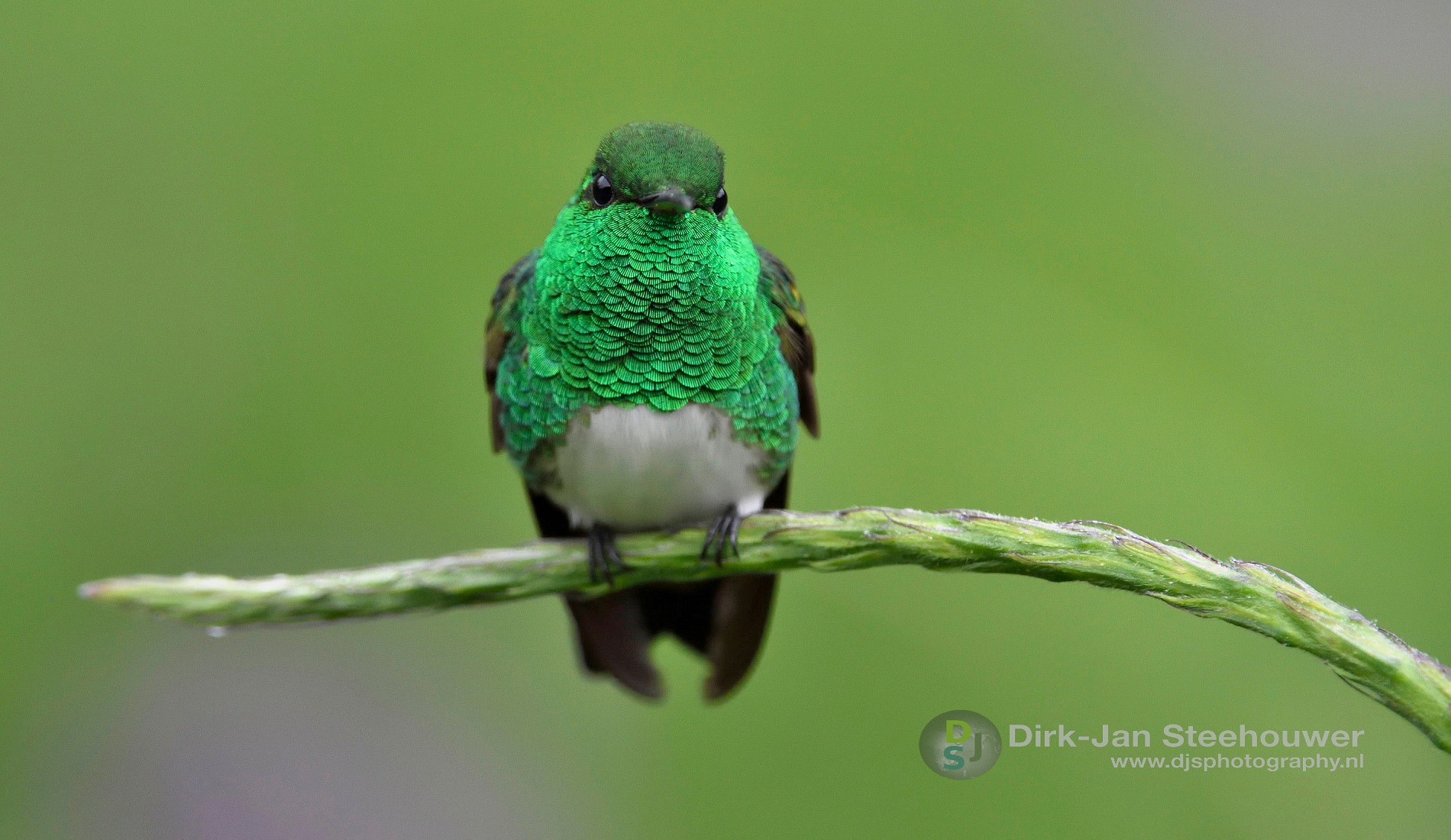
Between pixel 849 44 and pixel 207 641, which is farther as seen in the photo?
pixel 849 44

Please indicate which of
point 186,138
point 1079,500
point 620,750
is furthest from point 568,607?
point 186,138

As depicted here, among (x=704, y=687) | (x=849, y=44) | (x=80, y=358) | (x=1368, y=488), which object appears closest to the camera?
(x=704, y=687)

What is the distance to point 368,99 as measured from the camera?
188 inches

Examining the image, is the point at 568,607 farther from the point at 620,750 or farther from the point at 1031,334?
the point at 1031,334

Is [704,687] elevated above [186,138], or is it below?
below

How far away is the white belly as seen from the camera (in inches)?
108

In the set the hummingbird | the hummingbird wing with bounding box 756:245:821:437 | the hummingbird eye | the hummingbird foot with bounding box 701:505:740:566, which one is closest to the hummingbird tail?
the hummingbird

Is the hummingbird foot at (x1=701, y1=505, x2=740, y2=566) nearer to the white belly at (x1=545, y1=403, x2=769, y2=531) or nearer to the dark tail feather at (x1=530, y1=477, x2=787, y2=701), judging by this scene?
the white belly at (x1=545, y1=403, x2=769, y2=531)

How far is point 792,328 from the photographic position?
3.09 meters

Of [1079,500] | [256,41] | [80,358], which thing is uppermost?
[256,41]

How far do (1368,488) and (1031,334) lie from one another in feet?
4.90

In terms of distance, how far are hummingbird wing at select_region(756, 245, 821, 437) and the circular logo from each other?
1.06 meters

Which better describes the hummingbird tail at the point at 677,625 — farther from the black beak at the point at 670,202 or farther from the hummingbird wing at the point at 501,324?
the black beak at the point at 670,202

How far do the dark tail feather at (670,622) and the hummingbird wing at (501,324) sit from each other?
0.30 meters
